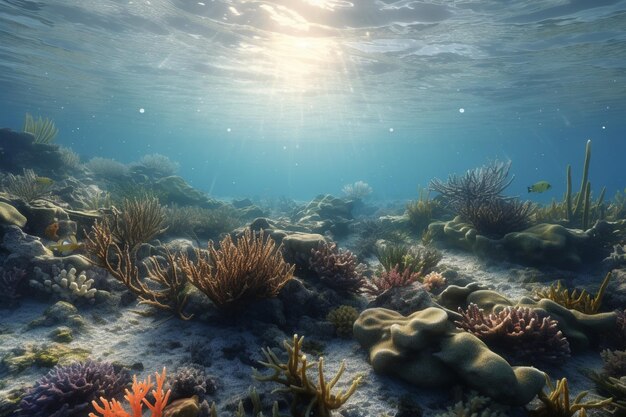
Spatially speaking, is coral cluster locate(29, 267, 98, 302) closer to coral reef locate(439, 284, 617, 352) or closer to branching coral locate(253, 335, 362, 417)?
branching coral locate(253, 335, 362, 417)

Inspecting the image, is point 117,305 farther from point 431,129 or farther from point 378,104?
point 431,129

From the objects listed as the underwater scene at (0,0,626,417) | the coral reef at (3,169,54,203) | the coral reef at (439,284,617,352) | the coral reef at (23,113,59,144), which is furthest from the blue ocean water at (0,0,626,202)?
the coral reef at (439,284,617,352)

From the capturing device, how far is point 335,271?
21.6 feet

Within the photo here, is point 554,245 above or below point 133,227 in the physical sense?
above

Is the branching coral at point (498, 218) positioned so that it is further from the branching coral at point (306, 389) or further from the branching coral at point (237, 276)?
the branching coral at point (306, 389)

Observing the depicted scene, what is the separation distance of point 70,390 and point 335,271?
4.28 meters

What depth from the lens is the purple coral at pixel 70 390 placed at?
349cm

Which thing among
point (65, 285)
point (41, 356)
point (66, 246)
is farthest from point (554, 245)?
point (66, 246)

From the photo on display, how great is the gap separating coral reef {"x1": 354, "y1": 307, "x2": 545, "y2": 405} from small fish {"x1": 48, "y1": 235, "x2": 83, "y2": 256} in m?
5.54

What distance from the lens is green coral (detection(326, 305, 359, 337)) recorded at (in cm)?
547

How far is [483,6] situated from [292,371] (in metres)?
16.1

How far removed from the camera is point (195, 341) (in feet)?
15.9

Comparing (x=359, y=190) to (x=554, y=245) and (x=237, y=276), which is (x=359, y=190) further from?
(x=237, y=276)

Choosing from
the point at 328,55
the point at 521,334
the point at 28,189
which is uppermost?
the point at 328,55
